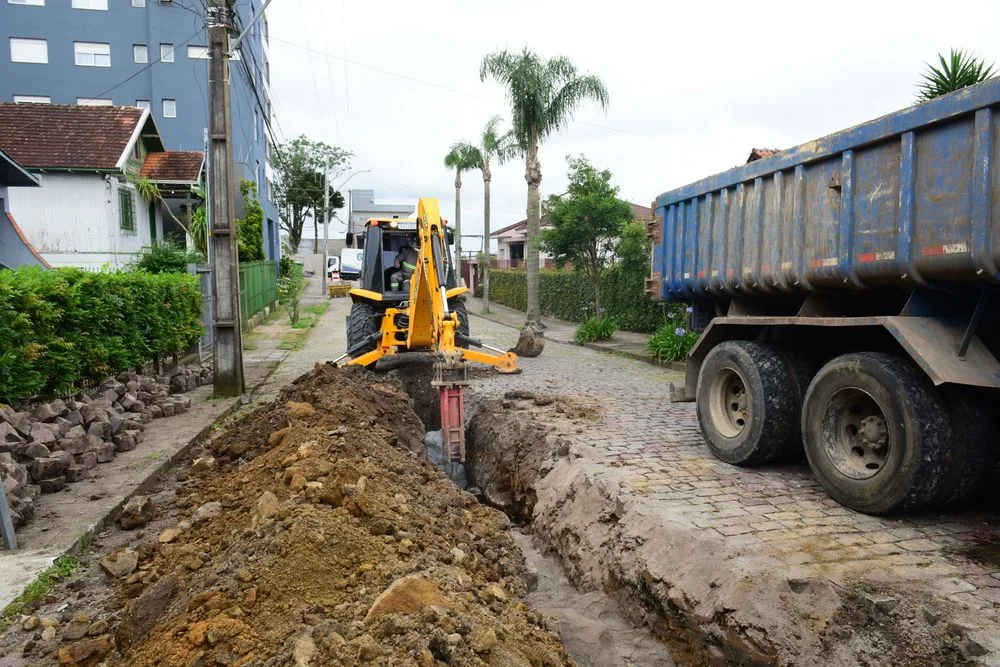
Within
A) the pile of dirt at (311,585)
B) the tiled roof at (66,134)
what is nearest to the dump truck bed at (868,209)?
the pile of dirt at (311,585)

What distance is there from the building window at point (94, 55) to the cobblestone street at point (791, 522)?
37007 mm

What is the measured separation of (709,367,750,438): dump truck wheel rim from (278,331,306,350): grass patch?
13.2 metres

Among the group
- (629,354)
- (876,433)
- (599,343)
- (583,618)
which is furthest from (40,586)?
(599,343)

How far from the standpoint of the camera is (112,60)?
116 feet

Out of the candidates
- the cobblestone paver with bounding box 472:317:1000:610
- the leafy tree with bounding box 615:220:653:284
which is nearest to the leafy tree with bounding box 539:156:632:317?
the leafy tree with bounding box 615:220:653:284

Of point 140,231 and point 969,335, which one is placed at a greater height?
point 140,231

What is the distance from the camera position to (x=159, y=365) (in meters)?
11.6

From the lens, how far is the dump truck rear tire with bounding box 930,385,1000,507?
4504 millimetres

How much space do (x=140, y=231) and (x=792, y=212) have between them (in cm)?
2129

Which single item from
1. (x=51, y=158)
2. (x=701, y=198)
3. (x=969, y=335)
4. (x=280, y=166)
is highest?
(x=280, y=166)

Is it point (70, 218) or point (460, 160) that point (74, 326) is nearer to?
point (70, 218)

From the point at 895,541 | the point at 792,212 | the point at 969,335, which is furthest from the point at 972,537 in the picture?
the point at 792,212

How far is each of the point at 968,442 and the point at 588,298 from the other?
62.1 ft

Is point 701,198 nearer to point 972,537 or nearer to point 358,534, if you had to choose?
point 972,537
